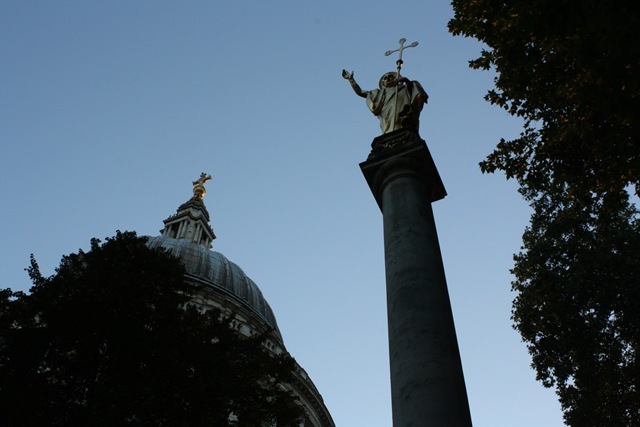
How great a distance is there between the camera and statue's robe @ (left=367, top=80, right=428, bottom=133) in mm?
12078

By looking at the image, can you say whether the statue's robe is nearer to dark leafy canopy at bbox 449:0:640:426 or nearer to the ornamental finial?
dark leafy canopy at bbox 449:0:640:426

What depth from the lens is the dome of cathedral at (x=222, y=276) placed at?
171ft

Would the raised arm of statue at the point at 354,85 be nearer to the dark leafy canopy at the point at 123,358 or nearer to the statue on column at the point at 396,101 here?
the statue on column at the point at 396,101

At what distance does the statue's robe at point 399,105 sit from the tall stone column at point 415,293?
0.57 m

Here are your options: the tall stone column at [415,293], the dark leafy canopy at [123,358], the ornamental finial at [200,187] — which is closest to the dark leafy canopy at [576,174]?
the tall stone column at [415,293]

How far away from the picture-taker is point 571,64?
39.2 feet

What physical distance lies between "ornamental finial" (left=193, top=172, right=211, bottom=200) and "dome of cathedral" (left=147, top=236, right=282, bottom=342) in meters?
18.4

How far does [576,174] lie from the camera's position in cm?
1323

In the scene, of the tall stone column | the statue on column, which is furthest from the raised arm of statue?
the tall stone column

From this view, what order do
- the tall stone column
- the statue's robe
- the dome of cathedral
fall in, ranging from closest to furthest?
1. the tall stone column
2. the statue's robe
3. the dome of cathedral

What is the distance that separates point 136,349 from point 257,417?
3373mm

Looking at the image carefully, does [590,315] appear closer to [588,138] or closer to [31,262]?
[588,138]

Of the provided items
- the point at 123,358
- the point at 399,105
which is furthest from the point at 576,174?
the point at 123,358

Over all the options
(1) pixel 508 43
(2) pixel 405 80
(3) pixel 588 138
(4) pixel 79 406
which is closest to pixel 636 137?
(3) pixel 588 138
